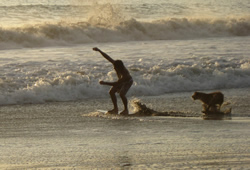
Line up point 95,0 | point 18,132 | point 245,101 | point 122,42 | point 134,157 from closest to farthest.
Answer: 1. point 134,157
2. point 18,132
3. point 245,101
4. point 122,42
5. point 95,0

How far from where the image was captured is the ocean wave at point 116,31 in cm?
2881

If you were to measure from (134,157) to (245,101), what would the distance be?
6610mm

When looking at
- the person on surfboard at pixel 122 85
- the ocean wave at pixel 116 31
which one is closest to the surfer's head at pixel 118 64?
the person on surfboard at pixel 122 85

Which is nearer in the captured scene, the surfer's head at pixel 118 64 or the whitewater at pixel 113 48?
the surfer's head at pixel 118 64

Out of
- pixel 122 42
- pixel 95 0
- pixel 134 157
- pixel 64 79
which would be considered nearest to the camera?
pixel 134 157

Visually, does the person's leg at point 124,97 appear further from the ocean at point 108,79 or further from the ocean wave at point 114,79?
the ocean wave at point 114,79

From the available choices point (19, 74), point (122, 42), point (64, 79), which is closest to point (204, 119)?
point (64, 79)

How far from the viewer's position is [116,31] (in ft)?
108

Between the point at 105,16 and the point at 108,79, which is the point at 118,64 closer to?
the point at 108,79

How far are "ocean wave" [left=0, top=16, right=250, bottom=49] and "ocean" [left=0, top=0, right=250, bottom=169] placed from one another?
0.06 metres

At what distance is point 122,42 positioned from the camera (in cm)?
3069

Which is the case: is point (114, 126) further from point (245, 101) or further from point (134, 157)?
point (245, 101)

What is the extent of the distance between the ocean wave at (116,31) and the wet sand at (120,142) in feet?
54.1

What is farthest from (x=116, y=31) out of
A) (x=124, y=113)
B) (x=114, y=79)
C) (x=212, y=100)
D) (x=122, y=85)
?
(x=212, y=100)
